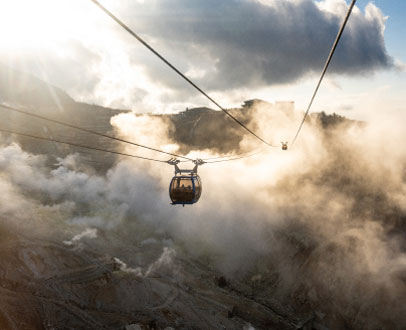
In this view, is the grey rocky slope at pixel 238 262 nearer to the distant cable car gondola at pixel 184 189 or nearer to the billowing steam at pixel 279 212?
the billowing steam at pixel 279 212

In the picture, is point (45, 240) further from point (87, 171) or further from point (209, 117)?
point (209, 117)

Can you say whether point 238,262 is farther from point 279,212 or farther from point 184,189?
point 184,189

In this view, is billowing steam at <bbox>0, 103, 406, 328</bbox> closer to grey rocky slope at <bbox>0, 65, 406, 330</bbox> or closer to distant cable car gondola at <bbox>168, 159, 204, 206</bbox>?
grey rocky slope at <bbox>0, 65, 406, 330</bbox>

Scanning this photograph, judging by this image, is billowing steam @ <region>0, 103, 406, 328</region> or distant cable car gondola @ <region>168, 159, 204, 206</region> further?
billowing steam @ <region>0, 103, 406, 328</region>

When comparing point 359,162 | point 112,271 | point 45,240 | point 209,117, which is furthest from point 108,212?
point 359,162

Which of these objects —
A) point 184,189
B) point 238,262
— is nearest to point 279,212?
point 238,262

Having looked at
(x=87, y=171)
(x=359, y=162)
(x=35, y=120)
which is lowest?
(x=87, y=171)

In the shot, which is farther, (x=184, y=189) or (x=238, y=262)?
(x=238, y=262)

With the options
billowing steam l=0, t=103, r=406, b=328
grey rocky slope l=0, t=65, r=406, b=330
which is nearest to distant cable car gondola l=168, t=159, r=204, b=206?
grey rocky slope l=0, t=65, r=406, b=330
